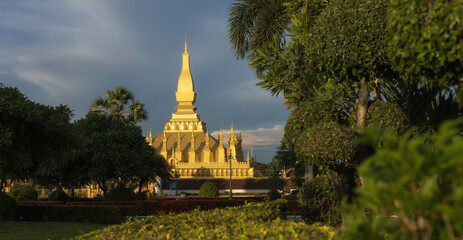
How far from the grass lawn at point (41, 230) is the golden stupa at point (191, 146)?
33337 mm

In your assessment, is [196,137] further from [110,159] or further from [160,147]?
[110,159]

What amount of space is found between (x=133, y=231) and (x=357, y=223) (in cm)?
451

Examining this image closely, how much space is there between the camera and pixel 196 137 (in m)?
71.2

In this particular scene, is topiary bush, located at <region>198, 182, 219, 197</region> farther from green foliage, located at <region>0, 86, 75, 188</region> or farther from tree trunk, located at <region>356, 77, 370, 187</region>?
tree trunk, located at <region>356, 77, 370, 187</region>

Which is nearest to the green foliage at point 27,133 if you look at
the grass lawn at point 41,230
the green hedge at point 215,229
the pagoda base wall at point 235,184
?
the grass lawn at point 41,230

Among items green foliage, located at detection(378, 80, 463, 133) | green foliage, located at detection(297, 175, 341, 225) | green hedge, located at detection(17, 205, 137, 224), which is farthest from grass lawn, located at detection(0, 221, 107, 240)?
green foliage, located at detection(378, 80, 463, 133)

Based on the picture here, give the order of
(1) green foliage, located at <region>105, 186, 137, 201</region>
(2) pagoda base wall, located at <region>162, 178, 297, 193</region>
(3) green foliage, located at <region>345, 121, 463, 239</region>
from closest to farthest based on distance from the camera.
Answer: (3) green foliage, located at <region>345, 121, 463, 239</region>, (1) green foliage, located at <region>105, 186, 137, 201</region>, (2) pagoda base wall, located at <region>162, 178, 297, 193</region>

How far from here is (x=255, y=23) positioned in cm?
1872

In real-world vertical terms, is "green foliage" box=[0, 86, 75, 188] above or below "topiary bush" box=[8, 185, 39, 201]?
above

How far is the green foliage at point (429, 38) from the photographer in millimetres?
4562

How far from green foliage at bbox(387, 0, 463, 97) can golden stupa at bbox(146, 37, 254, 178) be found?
4792cm

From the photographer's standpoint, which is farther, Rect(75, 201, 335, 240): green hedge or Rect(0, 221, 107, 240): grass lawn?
Rect(0, 221, 107, 240): grass lawn

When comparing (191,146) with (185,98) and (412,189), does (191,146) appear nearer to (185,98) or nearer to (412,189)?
(185,98)

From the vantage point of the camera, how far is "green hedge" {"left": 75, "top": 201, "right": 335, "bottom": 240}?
5.22 m
